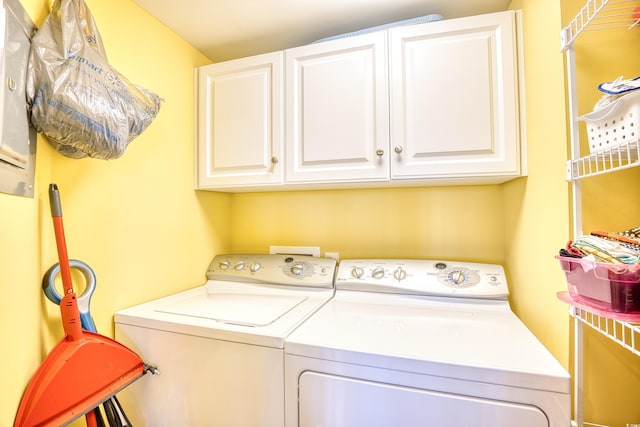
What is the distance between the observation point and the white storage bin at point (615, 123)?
1.97 ft

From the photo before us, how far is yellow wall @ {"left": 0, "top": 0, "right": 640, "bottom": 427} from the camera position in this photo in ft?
2.80

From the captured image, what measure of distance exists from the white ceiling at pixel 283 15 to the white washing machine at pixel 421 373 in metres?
1.37

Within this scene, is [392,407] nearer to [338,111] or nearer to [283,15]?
[338,111]

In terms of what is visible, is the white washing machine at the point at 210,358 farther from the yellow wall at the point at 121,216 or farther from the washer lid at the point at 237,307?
the yellow wall at the point at 121,216

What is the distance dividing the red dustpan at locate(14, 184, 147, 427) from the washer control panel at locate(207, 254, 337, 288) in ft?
2.36

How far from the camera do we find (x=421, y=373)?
2.62ft

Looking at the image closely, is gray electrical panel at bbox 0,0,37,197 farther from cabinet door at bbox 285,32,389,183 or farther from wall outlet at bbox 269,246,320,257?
wall outlet at bbox 269,246,320,257

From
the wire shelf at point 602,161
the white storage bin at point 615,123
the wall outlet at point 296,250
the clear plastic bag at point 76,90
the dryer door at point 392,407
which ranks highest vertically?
the clear plastic bag at point 76,90

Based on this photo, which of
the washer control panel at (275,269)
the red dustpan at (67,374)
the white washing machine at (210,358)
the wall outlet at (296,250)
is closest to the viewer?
the red dustpan at (67,374)

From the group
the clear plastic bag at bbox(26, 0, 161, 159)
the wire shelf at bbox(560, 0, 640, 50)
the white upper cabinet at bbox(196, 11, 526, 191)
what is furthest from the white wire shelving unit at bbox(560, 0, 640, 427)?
the clear plastic bag at bbox(26, 0, 161, 159)

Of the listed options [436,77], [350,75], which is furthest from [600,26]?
[350,75]

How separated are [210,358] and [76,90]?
0.99m

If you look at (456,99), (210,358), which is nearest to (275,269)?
(210,358)

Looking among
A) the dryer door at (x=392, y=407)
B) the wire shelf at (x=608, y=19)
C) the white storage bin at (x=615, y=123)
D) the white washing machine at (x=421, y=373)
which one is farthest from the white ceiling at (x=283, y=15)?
the dryer door at (x=392, y=407)
